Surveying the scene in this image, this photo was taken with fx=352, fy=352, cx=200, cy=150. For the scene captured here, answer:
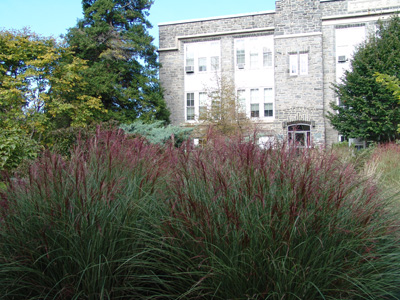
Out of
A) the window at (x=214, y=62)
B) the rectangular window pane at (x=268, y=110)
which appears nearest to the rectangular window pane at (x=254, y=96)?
the rectangular window pane at (x=268, y=110)

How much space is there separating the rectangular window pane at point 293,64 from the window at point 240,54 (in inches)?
111

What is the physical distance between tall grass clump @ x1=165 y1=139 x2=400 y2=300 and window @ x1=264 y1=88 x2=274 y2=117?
19.1 metres

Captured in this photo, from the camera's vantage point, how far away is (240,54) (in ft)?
71.4

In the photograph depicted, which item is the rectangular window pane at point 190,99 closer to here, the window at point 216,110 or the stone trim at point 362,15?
the window at point 216,110

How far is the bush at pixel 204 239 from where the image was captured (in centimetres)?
205

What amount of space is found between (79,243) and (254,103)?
20.1m

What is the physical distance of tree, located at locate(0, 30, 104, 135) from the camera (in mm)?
16766

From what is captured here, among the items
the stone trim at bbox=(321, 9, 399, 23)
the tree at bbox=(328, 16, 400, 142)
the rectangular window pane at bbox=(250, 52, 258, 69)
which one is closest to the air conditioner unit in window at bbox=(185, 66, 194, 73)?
the rectangular window pane at bbox=(250, 52, 258, 69)

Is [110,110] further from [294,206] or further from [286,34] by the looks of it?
[294,206]

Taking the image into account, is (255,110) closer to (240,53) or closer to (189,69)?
(240,53)

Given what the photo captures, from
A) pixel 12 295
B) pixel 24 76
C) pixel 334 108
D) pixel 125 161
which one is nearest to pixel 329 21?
pixel 334 108

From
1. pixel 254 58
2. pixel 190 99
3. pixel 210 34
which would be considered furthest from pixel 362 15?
pixel 190 99

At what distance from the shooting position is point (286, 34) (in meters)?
20.6

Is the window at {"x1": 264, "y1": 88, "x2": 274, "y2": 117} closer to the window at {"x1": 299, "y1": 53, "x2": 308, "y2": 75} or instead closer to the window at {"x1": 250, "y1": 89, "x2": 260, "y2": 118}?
the window at {"x1": 250, "y1": 89, "x2": 260, "y2": 118}
